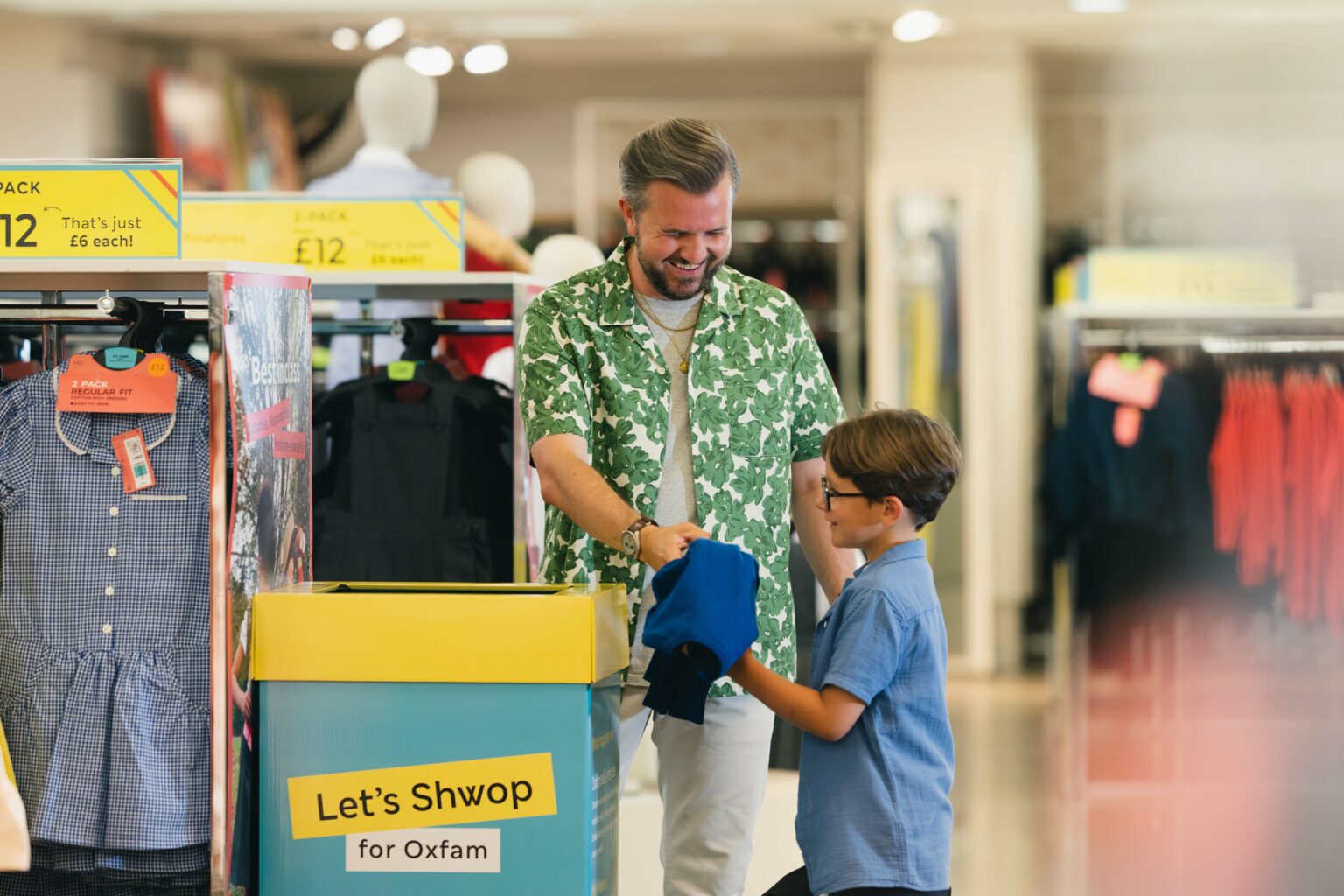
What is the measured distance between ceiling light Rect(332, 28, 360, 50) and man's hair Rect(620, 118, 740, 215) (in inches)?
256

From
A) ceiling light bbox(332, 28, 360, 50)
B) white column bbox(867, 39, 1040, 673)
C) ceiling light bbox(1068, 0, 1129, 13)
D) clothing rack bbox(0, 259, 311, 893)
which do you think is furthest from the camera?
white column bbox(867, 39, 1040, 673)

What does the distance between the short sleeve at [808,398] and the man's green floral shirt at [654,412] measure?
0.03 metres

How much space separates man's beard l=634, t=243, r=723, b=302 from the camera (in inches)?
104

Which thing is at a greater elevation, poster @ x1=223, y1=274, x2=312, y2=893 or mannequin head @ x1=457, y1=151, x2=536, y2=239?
mannequin head @ x1=457, y1=151, x2=536, y2=239

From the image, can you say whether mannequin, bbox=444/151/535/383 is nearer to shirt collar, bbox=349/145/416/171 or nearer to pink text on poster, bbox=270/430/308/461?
shirt collar, bbox=349/145/416/171

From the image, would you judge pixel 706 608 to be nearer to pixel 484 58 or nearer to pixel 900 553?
pixel 900 553

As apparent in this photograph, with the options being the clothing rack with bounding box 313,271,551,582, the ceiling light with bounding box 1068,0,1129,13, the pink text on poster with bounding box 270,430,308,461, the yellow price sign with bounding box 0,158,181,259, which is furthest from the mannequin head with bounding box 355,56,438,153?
the ceiling light with bounding box 1068,0,1129,13

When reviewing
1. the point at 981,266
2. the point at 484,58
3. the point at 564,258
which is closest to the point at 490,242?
the point at 564,258

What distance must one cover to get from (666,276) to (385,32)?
6401 mm

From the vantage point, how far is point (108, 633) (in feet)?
8.57

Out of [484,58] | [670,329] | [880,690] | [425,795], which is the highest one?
[484,58]

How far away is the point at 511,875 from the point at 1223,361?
16.3ft

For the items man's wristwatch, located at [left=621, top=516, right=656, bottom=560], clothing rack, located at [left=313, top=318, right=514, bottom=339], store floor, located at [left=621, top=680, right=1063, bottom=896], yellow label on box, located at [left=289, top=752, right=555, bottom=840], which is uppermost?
clothing rack, located at [left=313, top=318, right=514, bottom=339]

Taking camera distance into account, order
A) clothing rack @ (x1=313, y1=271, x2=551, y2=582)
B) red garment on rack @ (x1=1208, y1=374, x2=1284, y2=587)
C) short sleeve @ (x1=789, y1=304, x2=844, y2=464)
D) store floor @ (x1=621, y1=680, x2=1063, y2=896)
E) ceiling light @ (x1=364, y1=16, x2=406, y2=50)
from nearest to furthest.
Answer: short sleeve @ (x1=789, y1=304, x2=844, y2=464) → clothing rack @ (x1=313, y1=271, x2=551, y2=582) → store floor @ (x1=621, y1=680, x2=1063, y2=896) → red garment on rack @ (x1=1208, y1=374, x2=1284, y2=587) → ceiling light @ (x1=364, y1=16, x2=406, y2=50)
